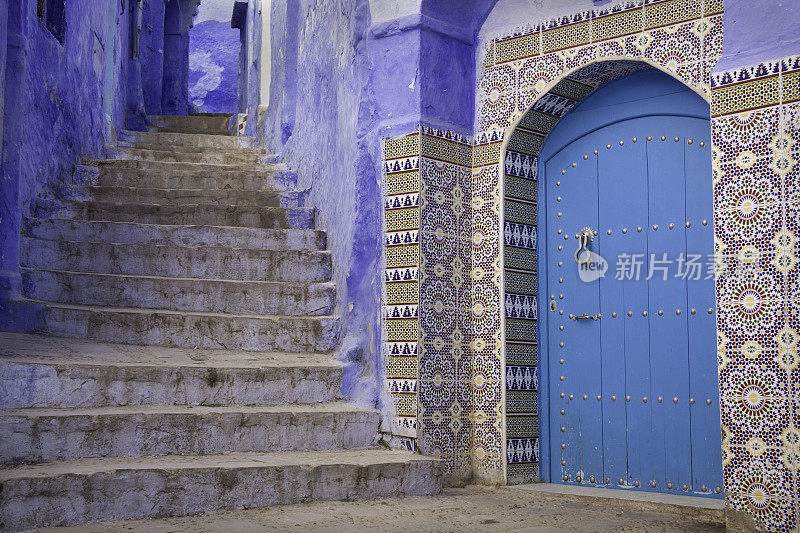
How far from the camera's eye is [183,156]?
802 cm

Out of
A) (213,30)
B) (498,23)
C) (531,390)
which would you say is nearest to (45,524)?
(531,390)

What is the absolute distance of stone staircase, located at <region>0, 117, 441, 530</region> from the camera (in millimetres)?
3537

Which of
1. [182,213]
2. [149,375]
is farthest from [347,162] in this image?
[149,375]

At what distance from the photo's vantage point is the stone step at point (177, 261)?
17.7 feet

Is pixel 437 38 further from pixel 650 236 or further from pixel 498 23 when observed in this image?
pixel 650 236

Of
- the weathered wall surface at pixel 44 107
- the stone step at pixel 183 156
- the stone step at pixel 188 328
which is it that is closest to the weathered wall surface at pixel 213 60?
the weathered wall surface at pixel 44 107

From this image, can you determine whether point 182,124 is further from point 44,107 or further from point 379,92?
point 379,92

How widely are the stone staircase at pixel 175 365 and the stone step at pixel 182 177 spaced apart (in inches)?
0.7

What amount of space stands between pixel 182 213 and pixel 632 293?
11.2ft

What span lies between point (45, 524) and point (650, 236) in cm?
316

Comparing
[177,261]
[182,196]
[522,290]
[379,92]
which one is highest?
[379,92]

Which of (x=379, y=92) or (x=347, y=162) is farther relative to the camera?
(x=347, y=162)

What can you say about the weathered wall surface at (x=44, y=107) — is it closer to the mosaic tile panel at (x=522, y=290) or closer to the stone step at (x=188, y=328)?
the stone step at (x=188, y=328)

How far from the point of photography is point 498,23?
16.1 ft
